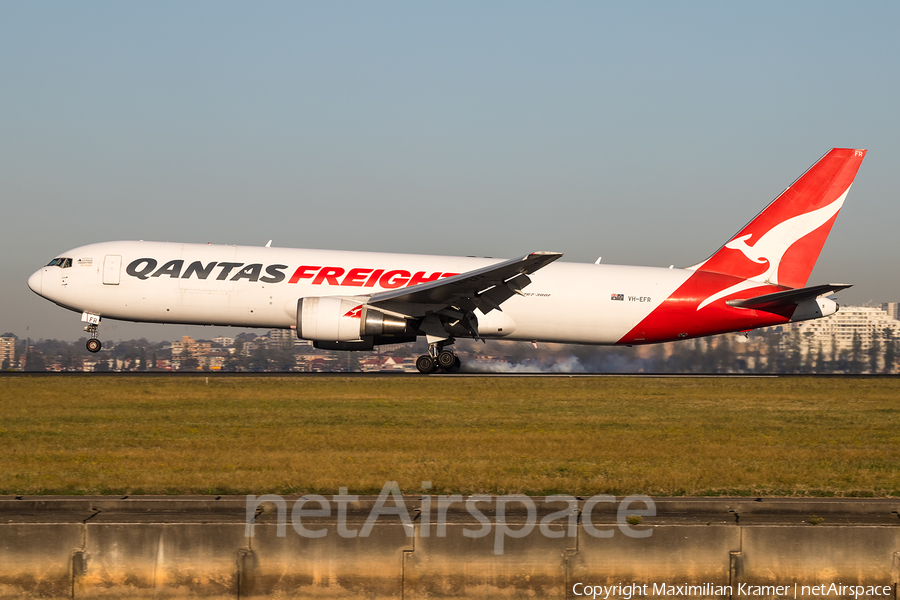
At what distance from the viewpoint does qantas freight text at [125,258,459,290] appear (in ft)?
88.7

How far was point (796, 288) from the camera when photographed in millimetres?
28938

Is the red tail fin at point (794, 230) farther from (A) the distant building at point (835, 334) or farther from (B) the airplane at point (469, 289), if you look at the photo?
(A) the distant building at point (835, 334)

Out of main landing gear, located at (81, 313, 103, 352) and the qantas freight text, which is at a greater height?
the qantas freight text

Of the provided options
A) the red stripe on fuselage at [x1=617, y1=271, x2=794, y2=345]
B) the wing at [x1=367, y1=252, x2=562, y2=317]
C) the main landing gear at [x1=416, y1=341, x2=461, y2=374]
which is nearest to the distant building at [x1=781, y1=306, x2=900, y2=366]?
the red stripe on fuselage at [x1=617, y1=271, x2=794, y2=345]

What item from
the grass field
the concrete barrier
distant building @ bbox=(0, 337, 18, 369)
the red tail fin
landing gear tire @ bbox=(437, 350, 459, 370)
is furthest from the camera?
distant building @ bbox=(0, 337, 18, 369)

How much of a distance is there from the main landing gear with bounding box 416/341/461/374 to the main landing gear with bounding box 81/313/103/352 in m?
11.1

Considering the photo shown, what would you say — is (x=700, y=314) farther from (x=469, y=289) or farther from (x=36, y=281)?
(x=36, y=281)

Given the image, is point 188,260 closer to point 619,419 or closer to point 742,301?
point 619,419

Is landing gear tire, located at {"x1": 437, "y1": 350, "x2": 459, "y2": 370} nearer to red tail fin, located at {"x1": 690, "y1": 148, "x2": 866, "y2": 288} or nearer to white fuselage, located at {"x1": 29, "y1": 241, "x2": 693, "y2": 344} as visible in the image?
white fuselage, located at {"x1": 29, "y1": 241, "x2": 693, "y2": 344}

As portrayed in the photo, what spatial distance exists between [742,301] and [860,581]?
21.5m

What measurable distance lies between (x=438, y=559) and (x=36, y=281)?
2565 centimetres

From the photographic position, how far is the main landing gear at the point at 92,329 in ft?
92.8

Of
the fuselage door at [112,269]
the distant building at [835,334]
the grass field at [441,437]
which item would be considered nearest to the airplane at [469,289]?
the fuselage door at [112,269]

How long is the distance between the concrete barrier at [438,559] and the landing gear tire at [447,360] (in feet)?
64.0
